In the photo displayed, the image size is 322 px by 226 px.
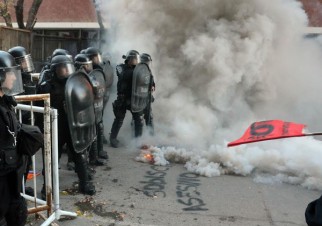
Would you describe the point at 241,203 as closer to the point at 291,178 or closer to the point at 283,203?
the point at 283,203

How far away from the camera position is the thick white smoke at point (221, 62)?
9.15 meters

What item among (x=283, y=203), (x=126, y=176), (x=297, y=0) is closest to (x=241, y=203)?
(x=283, y=203)

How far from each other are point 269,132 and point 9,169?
1.90 metres

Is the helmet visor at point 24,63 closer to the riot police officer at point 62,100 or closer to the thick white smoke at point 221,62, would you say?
the riot police officer at point 62,100

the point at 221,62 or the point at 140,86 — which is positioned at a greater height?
the point at 221,62

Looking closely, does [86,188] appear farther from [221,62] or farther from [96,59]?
[221,62]

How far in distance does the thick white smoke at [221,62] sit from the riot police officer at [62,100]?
366cm

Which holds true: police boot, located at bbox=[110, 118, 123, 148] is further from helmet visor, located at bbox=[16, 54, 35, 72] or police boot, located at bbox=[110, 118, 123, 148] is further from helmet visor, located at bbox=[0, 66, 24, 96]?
helmet visor, located at bbox=[0, 66, 24, 96]

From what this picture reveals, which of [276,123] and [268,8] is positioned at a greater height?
[268,8]

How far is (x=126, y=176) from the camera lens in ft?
18.5

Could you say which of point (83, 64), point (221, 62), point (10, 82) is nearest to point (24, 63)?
point (83, 64)

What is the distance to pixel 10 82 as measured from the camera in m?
2.96

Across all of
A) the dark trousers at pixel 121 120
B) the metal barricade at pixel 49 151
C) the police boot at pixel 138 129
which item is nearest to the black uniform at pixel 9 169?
the metal barricade at pixel 49 151

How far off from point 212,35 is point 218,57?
2.31 ft
